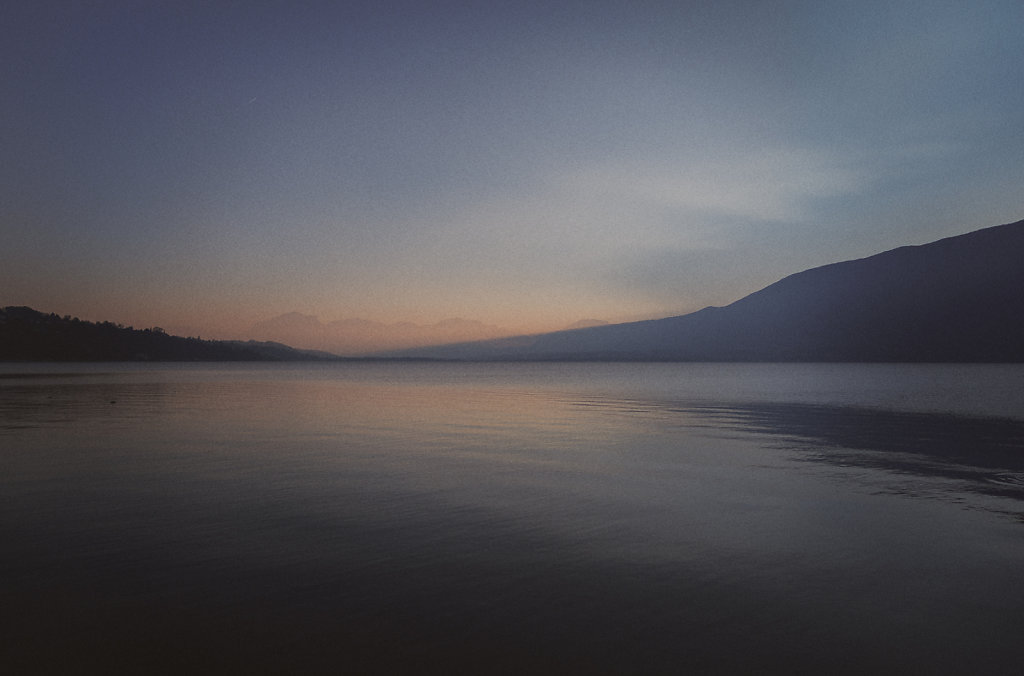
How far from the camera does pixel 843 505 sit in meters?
14.2

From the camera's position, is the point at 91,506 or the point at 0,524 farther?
the point at 91,506

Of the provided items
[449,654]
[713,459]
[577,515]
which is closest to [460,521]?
[577,515]

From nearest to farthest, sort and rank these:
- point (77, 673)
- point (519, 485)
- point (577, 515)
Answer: point (77, 673)
point (577, 515)
point (519, 485)

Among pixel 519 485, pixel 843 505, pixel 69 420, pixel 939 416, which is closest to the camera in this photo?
pixel 843 505

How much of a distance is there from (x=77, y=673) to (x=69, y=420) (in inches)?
1253

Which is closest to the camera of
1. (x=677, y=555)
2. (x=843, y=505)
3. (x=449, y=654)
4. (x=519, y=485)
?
(x=449, y=654)

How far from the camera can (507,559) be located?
33.3 ft

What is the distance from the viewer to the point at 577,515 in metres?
13.4

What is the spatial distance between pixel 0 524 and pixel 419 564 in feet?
29.3

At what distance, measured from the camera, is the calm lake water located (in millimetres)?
6887

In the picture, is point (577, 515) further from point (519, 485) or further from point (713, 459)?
point (713, 459)

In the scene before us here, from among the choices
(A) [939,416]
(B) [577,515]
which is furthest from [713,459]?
(A) [939,416]

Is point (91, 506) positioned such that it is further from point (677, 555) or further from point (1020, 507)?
point (1020, 507)

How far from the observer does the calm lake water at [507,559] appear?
22.6ft
